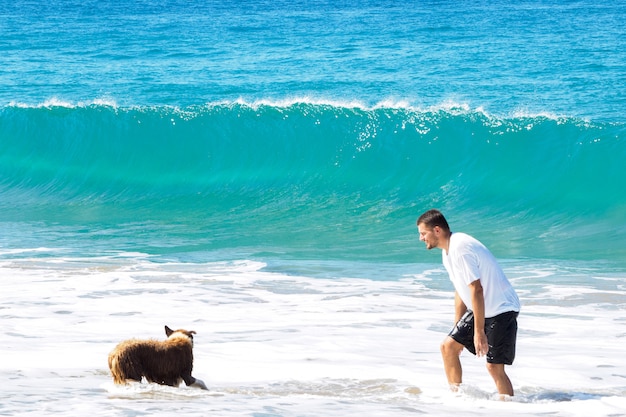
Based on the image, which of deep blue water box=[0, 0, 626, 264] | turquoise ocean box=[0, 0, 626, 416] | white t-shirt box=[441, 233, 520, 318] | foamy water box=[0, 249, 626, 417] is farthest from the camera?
deep blue water box=[0, 0, 626, 264]

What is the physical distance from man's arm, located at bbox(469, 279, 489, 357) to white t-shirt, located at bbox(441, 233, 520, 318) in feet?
0.16

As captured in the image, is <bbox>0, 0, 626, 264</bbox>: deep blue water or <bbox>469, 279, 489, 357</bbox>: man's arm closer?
<bbox>469, 279, 489, 357</bbox>: man's arm

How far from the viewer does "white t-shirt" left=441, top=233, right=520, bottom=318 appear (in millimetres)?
5250

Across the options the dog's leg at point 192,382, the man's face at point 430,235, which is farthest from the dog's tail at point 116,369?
the man's face at point 430,235

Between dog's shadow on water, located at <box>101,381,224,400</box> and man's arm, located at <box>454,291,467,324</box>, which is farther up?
man's arm, located at <box>454,291,467,324</box>

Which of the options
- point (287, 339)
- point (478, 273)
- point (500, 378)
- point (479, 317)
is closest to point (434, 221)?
point (478, 273)

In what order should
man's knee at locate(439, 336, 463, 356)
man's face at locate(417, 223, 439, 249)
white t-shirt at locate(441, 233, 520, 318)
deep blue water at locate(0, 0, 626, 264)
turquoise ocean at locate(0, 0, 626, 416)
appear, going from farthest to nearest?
deep blue water at locate(0, 0, 626, 264), turquoise ocean at locate(0, 0, 626, 416), man's knee at locate(439, 336, 463, 356), man's face at locate(417, 223, 439, 249), white t-shirt at locate(441, 233, 520, 318)

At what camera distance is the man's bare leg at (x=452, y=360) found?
565 cm

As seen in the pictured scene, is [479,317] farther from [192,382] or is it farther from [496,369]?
[192,382]

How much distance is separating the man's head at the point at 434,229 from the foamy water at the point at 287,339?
0.95 metres

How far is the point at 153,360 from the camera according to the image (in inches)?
210

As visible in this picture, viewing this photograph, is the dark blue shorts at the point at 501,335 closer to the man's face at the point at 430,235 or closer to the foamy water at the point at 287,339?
the foamy water at the point at 287,339

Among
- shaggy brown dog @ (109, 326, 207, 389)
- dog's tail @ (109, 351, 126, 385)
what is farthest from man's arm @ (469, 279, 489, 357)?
dog's tail @ (109, 351, 126, 385)

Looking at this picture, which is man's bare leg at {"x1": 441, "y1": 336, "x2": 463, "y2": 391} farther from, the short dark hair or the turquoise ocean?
the short dark hair
